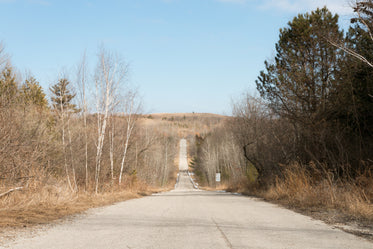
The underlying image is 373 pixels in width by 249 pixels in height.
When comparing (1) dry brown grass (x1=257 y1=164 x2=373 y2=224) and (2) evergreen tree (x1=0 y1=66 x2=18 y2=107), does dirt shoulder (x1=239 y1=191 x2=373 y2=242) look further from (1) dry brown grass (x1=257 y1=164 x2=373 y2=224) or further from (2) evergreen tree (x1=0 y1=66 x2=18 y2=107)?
(2) evergreen tree (x1=0 y1=66 x2=18 y2=107)

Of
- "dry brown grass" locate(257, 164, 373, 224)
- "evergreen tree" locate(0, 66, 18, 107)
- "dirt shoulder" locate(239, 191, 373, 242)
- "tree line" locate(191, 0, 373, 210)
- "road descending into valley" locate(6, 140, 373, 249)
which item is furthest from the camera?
"tree line" locate(191, 0, 373, 210)

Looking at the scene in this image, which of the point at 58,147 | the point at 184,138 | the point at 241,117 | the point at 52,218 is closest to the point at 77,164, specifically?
the point at 58,147

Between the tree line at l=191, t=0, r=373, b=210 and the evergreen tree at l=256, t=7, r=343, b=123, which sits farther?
the evergreen tree at l=256, t=7, r=343, b=123

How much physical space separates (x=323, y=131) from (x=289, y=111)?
10.1ft

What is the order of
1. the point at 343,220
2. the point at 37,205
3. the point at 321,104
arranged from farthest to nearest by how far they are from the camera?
the point at 321,104
the point at 37,205
the point at 343,220

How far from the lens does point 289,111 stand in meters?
17.6

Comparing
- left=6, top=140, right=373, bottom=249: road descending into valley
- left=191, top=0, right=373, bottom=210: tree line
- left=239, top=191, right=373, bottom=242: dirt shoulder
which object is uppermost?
left=191, top=0, right=373, bottom=210: tree line

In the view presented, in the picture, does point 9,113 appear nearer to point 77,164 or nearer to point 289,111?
point 77,164

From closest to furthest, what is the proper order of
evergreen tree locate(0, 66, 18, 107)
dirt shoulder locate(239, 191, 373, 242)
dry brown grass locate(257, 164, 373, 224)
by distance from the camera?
dirt shoulder locate(239, 191, 373, 242), dry brown grass locate(257, 164, 373, 224), evergreen tree locate(0, 66, 18, 107)

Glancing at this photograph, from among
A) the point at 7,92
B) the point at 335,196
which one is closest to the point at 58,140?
the point at 7,92

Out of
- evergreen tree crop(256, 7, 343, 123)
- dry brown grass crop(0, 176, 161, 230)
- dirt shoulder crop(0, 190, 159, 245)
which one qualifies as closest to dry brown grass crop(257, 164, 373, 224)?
evergreen tree crop(256, 7, 343, 123)

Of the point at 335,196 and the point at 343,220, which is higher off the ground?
the point at 335,196

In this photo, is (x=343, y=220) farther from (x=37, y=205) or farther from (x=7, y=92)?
(x=7, y=92)

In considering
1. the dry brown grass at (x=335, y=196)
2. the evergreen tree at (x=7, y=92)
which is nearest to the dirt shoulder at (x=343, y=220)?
the dry brown grass at (x=335, y=196)
